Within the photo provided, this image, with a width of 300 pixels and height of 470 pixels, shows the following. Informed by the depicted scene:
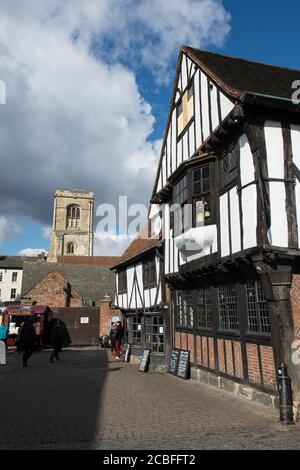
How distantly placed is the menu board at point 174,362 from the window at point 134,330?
11.1 ft

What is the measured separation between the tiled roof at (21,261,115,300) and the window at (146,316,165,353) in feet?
64.3

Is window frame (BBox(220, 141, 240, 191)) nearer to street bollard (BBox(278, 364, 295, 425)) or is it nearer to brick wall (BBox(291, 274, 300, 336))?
brick wall (BBox(291, 274, 300, 336))

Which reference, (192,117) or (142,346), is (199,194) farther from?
(142,346)

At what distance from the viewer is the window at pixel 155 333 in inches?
560

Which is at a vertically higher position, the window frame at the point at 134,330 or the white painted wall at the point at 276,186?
the white painted wall at the point at 276,186

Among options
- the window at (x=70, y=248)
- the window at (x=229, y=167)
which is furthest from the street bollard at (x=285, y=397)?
the window at (x=70, y=248)

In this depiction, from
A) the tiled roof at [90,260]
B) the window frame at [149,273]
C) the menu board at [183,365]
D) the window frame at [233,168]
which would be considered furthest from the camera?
the tiled roof at [90,260]

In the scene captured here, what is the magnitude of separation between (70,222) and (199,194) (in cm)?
6393

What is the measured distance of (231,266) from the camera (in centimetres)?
895

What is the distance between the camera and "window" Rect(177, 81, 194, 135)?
11805 millimetres

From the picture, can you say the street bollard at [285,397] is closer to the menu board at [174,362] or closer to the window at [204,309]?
the window at [204,309]

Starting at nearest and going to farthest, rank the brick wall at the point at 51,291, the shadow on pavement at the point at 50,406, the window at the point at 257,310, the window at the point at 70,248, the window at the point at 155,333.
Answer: the shadow on pavement at the point at 50,406 → the window at the point at 257,310 → the window at the point at 155,333 → the brick wall at the point at 51,291 → the window at the point at 70,248

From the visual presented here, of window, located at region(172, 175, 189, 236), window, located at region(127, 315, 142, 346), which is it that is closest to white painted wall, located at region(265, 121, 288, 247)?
window, located at region(172, 175, 189, 236)

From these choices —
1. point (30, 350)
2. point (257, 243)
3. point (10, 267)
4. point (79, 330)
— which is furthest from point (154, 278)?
point (10, 267)
